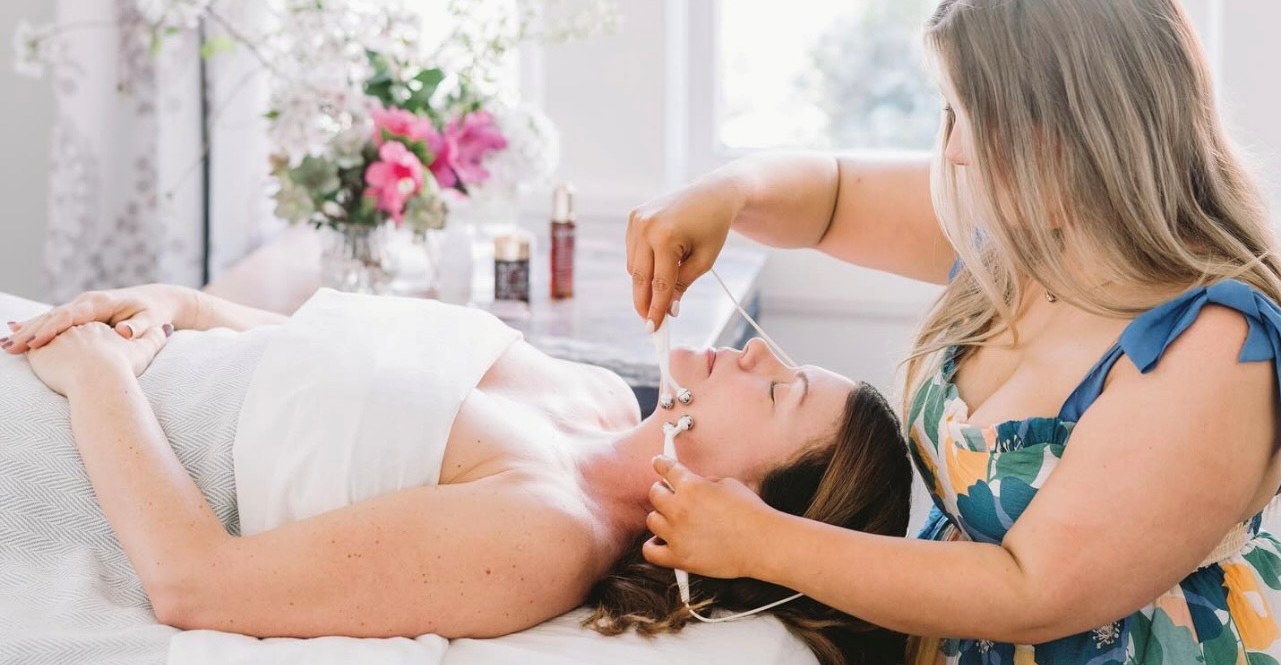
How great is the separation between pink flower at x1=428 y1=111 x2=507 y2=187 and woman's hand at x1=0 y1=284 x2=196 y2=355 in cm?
64

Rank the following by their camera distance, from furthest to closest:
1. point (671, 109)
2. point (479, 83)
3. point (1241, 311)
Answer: point (671, 109), point (479, 83), point (1241, 311)

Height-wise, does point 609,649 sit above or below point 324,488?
below

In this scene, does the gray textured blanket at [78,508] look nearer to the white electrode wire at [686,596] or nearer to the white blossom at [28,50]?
the white electrode wire at [686,596]

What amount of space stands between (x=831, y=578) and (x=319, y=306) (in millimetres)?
718

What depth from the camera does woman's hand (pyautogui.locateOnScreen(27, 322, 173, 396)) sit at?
1468 mm

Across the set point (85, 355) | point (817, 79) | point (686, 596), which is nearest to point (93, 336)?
point (85, 355)

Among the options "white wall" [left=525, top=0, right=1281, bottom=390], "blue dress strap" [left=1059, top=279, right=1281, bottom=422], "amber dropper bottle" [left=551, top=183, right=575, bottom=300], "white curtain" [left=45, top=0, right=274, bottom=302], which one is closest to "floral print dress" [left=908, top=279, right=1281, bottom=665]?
"blue dress strap" [left=1059, top=279, right=1281, bottom=422]

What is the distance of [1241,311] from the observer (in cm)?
115

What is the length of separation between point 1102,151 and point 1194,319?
17 centimetres

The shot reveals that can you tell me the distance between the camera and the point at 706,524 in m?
1.29

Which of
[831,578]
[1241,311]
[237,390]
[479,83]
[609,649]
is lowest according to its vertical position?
[609,649]

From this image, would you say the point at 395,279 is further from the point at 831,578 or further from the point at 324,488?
the point at 831,578

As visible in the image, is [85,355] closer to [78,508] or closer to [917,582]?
[78,508]

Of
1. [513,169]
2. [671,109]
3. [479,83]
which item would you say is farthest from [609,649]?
[671,109]
